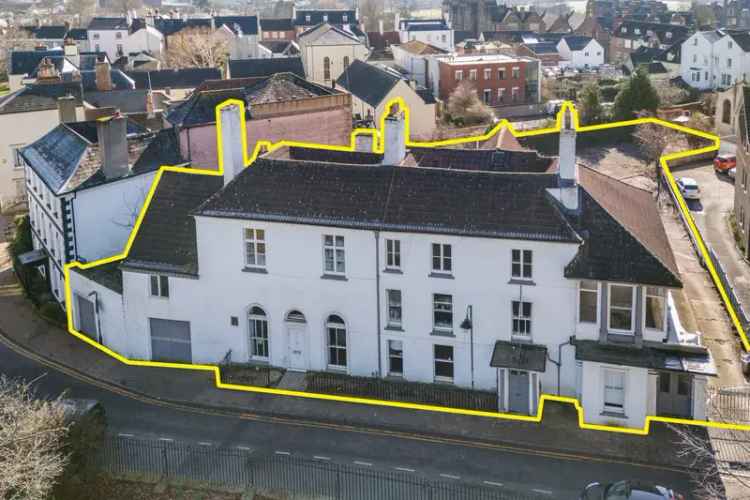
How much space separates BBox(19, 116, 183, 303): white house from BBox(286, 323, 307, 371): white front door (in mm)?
11438

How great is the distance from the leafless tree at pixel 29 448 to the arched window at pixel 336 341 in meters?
10.6

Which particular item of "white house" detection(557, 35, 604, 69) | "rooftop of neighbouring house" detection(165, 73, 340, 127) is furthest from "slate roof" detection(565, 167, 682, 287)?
"white house" detection(557, 35, 604, 69)

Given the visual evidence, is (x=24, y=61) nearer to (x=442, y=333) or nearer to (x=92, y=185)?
(x=92, y=185)

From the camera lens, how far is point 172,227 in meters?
35.3

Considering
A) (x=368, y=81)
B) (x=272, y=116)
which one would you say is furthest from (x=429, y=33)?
(x=272, y=116)

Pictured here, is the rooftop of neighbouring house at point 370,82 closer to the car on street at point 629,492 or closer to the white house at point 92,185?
the white house at point 92,185

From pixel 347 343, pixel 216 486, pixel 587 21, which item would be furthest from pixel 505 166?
pixel 587 21

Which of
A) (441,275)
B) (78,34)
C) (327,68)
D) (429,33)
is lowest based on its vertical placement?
(441,275)

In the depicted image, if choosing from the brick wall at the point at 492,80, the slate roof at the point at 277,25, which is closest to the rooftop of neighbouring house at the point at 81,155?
the brick wall at the point at 492,80

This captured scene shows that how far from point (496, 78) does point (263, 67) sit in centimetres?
2571

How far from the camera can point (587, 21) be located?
165 m

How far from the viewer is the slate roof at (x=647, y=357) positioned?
92.0 feet

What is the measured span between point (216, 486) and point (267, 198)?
11.2 metres

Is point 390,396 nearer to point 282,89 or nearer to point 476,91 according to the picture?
point 282,89
